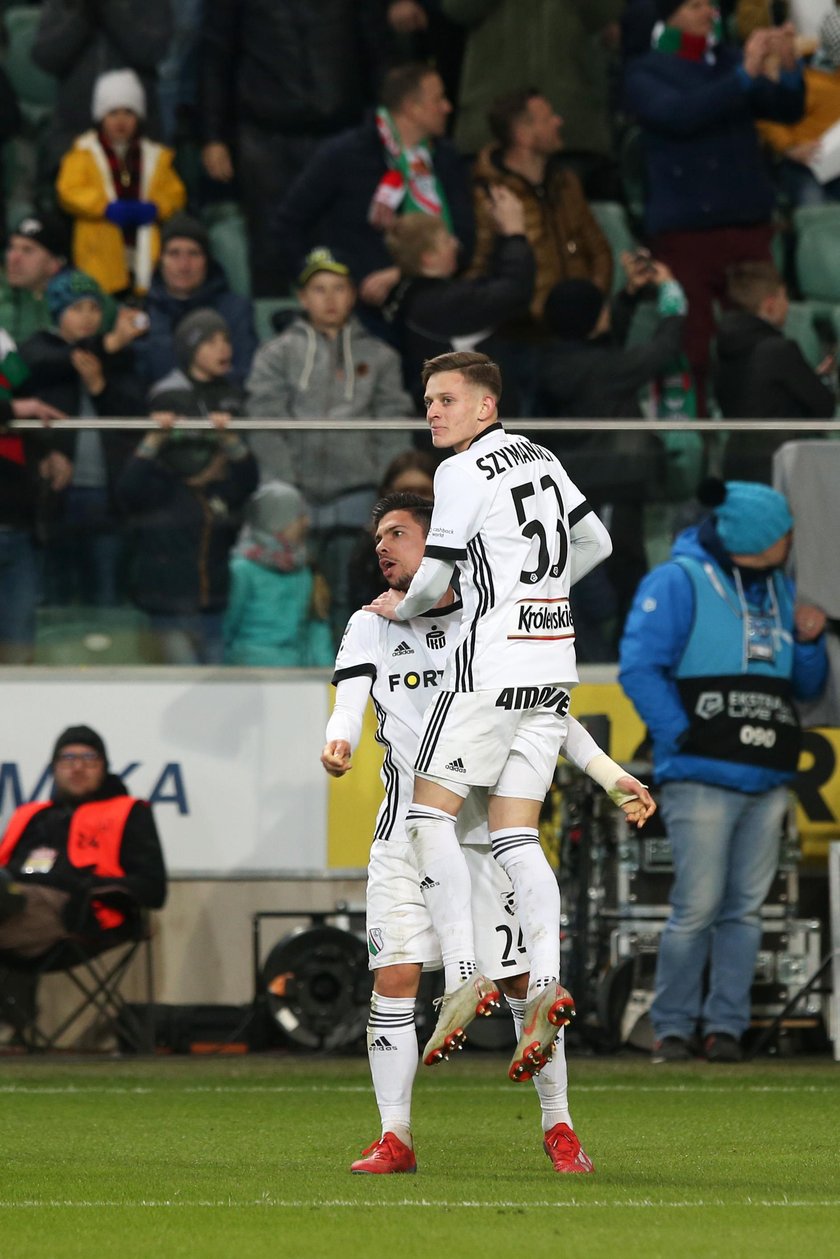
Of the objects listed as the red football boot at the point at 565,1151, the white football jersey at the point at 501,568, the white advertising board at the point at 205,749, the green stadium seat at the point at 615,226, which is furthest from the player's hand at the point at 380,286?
the red football boot at the point at 565,1151

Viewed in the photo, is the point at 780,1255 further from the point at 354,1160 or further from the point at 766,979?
the point at 766,979

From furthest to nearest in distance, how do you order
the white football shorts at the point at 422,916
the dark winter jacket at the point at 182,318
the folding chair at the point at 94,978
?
the dark winter jacket at the point at 182,318, the folding chair at the point at 94,978, the white football shorts at the point at 422,916

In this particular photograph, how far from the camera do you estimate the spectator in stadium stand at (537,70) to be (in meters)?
14.9

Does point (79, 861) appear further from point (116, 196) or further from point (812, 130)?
point (812, 130)

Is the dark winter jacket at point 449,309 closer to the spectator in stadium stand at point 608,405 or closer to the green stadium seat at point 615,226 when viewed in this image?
the spectator in stadium stand at point 608,405

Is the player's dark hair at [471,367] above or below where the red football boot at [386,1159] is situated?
above

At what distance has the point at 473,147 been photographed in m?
14.9

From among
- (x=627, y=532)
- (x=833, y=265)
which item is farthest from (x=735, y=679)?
(x=833, y=265)

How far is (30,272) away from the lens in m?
13.7

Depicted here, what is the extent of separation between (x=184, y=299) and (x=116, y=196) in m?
1.21

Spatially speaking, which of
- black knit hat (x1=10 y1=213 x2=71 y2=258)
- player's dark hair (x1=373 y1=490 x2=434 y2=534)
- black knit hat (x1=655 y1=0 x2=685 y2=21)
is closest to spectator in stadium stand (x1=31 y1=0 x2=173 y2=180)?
black knit hat (x1=10 y1=213 x2=71 y2=258)

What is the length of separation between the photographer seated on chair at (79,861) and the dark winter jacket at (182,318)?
2.64m

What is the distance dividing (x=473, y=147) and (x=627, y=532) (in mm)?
4216

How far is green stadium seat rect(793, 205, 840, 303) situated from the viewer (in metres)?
15.1
